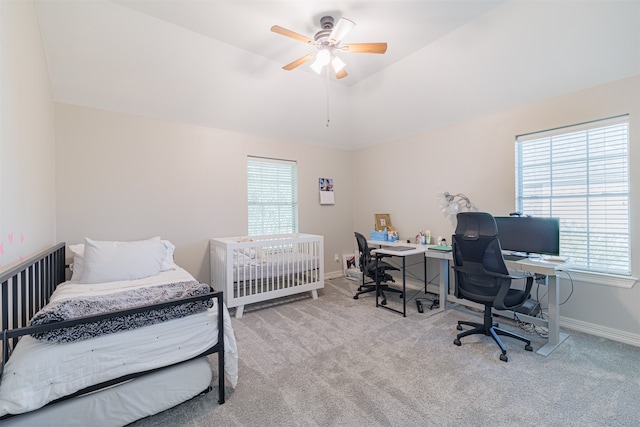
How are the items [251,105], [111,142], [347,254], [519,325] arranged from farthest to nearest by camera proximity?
[347,254] < [251,105] < [111,142] < [519,325]

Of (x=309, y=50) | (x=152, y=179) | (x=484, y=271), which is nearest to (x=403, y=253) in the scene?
(x=484, y=271)

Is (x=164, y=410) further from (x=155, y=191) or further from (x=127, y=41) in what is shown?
(x=127, y=41)

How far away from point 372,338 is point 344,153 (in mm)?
3603

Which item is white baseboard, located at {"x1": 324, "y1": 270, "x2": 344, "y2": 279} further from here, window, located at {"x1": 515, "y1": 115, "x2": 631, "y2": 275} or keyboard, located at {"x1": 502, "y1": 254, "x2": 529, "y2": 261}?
window, located at {"x1": 515, "y1": 115, "x2": 631, "y2": 275}

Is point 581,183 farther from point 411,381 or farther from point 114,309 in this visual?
point 114,309

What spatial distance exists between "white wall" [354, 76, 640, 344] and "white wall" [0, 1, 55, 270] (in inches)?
169

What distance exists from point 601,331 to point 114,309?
4055 millimetres

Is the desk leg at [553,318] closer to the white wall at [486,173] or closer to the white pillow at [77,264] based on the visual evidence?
the white wall at [486,173]

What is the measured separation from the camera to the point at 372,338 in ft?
8.61

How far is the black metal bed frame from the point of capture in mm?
1279

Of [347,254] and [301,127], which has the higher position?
[301,127]

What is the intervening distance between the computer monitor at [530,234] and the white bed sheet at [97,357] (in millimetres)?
2984

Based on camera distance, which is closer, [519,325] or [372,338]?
[372,338]

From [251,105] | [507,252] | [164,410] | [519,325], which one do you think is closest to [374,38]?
[251,105]
